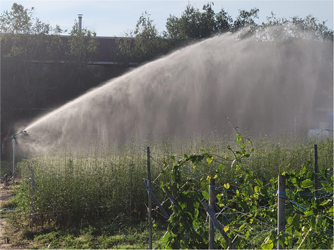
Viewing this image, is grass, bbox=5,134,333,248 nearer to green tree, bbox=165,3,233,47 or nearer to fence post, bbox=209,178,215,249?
fence post, bbox=209,178,215,249

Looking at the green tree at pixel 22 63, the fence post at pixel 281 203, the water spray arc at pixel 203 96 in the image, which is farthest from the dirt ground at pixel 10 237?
the green tree at pixel 22 63

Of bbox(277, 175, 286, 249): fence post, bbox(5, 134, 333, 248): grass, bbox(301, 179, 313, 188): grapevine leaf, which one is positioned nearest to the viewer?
bbox(277, 175, 286, 249): fence post

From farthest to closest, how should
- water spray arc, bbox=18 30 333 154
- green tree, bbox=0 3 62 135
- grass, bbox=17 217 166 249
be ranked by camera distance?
green tree, bbox=0 3 62 135
water spray arc, bbox=18 30 333 154
grass, bbox=17 217 166 249

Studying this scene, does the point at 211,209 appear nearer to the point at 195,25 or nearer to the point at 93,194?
the point at 93,194

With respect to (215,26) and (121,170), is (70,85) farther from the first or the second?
(121,170)

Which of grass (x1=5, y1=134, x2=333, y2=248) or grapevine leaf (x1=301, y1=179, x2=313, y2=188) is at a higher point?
grapevine leaf (x1=301, y1=179, x2=313, y2=188)

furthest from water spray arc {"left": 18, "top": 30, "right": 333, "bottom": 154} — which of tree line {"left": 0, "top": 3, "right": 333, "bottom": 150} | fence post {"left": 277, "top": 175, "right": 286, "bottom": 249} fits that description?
fence post {"left": 277, "top": 175, "right": 286, "bottom": 249}

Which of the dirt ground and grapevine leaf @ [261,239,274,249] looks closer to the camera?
grapevine leaf @ [261,239,274,249]

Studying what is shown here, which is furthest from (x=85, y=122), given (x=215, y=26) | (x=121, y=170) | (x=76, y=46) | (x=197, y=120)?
(x=215, y=26)

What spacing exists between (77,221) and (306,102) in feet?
58.1

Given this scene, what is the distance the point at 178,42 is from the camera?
63.6 feet

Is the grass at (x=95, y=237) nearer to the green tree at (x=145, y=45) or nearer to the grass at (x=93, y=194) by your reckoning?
the grass at (x=93, y=194)

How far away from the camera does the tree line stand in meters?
17.6

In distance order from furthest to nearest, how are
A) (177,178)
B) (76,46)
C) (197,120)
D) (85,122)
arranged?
(76,46), (197,120), (85,122), (177,178)
